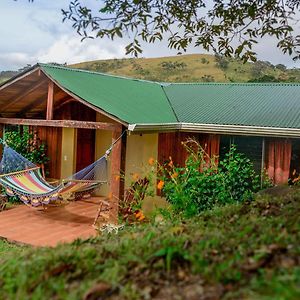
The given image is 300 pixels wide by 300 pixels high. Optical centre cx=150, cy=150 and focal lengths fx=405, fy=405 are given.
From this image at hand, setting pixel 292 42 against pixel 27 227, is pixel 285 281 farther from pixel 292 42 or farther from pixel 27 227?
pixel 27 227

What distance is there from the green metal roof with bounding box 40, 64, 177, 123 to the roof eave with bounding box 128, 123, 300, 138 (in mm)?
225

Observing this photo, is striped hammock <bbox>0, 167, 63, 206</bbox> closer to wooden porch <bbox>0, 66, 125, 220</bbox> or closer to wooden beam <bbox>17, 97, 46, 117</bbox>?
wooden porch <bbox>0, 66, 125, 220</bbox>

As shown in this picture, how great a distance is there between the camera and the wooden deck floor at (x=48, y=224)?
7.39m

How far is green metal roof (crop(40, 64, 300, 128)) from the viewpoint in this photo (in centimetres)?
830

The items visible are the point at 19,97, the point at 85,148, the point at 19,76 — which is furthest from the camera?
the point at 85,148

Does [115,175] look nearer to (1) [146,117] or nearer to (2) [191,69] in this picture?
(1) [146,117]

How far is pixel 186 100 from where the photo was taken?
10.8m

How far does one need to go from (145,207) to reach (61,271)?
23.7 ft

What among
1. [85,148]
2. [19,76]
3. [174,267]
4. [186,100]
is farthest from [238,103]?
[174,267]

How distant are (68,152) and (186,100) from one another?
3608mm

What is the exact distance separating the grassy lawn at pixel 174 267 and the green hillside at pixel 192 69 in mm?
26250

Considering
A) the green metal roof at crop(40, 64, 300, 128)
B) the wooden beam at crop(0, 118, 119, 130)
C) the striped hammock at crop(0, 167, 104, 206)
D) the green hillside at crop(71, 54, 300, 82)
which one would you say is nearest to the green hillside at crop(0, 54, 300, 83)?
the green hillside at crop(71, 54, 300, 82)

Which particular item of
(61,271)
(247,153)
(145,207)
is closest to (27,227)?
(145,207)

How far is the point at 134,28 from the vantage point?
15.6ft
